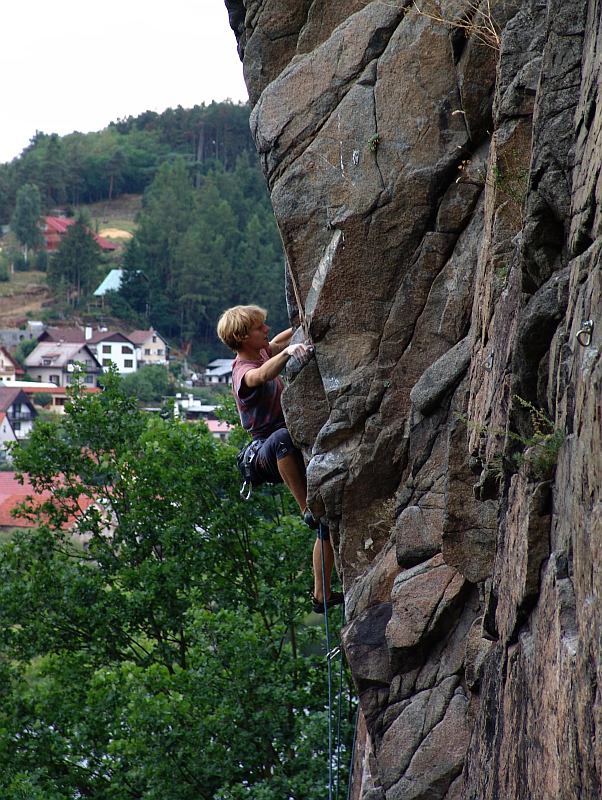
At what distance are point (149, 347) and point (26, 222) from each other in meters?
39.2

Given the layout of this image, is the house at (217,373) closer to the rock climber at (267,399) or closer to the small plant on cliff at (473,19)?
the rock climber at (267,399)

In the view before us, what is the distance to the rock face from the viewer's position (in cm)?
400

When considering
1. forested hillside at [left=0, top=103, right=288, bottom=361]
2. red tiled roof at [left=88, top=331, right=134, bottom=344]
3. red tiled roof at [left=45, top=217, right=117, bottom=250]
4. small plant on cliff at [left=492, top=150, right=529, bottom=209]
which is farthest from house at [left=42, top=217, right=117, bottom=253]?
small plant on cliff at [left=492, top=150, right=529, bottom=209]

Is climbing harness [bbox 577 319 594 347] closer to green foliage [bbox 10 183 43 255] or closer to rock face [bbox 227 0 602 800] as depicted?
rock face [bbox 227 0 602 800]

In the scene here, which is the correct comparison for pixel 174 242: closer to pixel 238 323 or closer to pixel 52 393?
pixel 52 393

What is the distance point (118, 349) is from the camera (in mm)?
94875

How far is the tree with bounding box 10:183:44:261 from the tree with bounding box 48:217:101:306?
535 inches

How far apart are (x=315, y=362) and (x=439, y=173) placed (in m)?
1.51

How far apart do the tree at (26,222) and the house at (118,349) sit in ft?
108

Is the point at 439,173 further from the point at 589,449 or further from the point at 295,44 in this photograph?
the point at 589,449

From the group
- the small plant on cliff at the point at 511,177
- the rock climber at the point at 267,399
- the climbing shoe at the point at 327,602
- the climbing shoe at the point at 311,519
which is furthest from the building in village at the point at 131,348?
the small plant on cliff at the point at 511,177

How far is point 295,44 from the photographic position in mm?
7688

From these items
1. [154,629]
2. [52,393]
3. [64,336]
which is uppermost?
[154,629]

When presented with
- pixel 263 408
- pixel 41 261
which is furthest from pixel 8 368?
pixel 263 408
